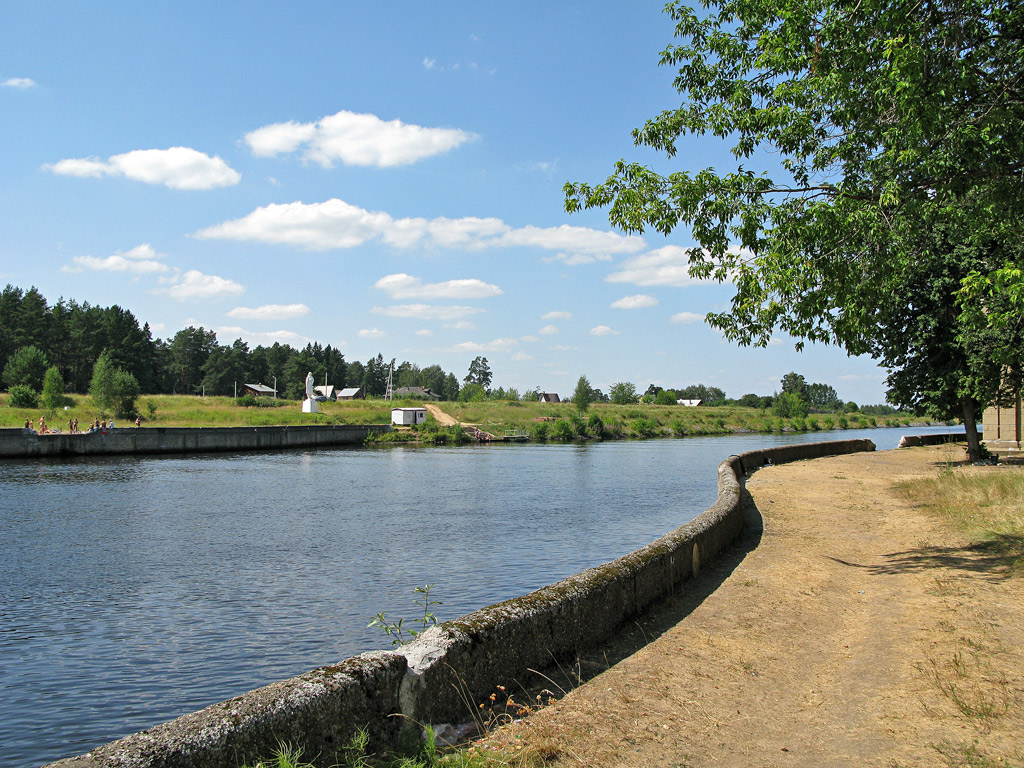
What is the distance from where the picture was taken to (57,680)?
880 cm

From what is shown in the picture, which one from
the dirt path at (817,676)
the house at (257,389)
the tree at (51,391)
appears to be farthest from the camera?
the house at (257,389)

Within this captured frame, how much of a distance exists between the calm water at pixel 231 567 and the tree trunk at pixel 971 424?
30.5 ft

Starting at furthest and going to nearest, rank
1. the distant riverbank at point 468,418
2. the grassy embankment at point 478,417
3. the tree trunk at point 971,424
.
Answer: the grassy embankment at point 478,417
the distant riverbank at point 468,418
the tree trunk at point 971,424

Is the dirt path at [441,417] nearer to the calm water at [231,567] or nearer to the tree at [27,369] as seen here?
the tree at [27,369]

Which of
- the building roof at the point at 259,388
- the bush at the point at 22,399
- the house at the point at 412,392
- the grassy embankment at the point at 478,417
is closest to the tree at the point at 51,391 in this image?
the grassy embankment at the point at 478,417

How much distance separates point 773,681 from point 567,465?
129ft

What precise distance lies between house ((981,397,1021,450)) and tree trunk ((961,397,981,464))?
12379 millimetres

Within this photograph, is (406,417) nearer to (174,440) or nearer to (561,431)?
(561,431)

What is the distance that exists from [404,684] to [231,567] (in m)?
12.6

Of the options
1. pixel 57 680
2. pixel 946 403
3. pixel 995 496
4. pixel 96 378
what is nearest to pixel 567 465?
pixel 946 403

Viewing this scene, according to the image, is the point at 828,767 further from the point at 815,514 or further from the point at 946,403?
the point at 946,403

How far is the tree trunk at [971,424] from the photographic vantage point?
24.0 metres

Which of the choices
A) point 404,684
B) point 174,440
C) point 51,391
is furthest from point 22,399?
point 404,684

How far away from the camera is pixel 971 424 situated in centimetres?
2434
